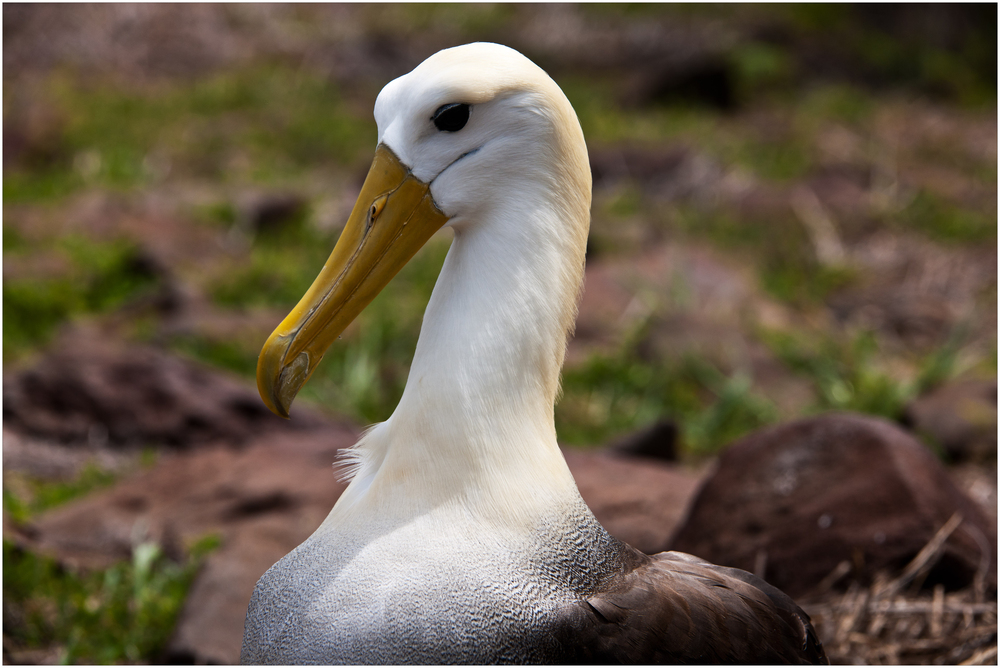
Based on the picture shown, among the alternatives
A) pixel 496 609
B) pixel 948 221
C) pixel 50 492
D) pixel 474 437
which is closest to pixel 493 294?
pixel 474 437

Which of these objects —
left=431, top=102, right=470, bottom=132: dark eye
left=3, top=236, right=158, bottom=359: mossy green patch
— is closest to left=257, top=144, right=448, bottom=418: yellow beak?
left=431, top=102, right=470, bottom=132: dark eye

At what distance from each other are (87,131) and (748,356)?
6.91 meters

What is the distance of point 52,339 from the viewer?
5.82 metres

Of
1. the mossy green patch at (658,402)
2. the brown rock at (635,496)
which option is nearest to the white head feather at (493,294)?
the brown rock at (635,496)

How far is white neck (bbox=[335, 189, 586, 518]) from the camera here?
199 cm

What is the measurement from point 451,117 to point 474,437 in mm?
634

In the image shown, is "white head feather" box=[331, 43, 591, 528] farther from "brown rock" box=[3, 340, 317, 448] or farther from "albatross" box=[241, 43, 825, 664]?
"brown rock" box=[3, 340, 317, 448]

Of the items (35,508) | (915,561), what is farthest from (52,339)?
(915,561)

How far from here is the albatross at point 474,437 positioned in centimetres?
191

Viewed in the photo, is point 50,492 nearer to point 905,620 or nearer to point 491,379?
point 491,379

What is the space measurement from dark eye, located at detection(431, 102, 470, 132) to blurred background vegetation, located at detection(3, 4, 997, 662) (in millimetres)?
2077

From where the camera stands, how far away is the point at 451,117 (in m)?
1.96

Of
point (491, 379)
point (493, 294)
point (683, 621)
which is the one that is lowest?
point (683, 621)

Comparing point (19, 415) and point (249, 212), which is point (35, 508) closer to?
point (19, 415)
